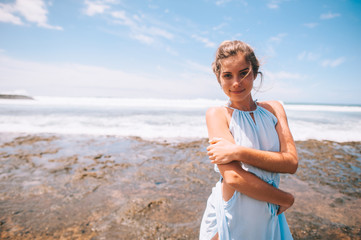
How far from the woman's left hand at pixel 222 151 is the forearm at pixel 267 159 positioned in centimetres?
3

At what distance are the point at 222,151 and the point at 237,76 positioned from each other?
63cm

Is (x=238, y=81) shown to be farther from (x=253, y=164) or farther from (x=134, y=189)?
(x=134, y=189)

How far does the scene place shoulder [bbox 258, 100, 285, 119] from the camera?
1.68m

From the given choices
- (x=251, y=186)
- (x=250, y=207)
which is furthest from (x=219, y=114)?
(x=250, y=207)

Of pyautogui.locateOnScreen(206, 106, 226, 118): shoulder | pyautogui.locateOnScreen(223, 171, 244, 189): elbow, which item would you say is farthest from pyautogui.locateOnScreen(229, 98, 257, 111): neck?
pyautogui.locateOnScreen(223, 171, 244, 189): elbow

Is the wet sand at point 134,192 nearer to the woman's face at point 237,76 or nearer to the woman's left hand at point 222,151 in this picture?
the woman's left hand at point 222,151

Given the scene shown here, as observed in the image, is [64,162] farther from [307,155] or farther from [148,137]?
[307,155]

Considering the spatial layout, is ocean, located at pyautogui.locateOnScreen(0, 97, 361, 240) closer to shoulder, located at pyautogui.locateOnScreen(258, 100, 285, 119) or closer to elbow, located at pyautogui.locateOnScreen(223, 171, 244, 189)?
elbow, located at pyautogui.locateOnScreen(223, 171, 244, 189)

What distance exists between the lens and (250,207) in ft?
4.56

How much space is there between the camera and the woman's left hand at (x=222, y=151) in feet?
4.44

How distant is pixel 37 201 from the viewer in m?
3.36

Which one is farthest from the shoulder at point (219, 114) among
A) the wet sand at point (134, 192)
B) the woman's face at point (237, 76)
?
the wet sand at point (134, 192)

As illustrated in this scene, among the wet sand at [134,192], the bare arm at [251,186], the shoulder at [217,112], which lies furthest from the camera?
the wet sand at [134,192]

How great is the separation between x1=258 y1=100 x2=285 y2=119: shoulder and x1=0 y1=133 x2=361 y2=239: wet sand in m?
2.03
